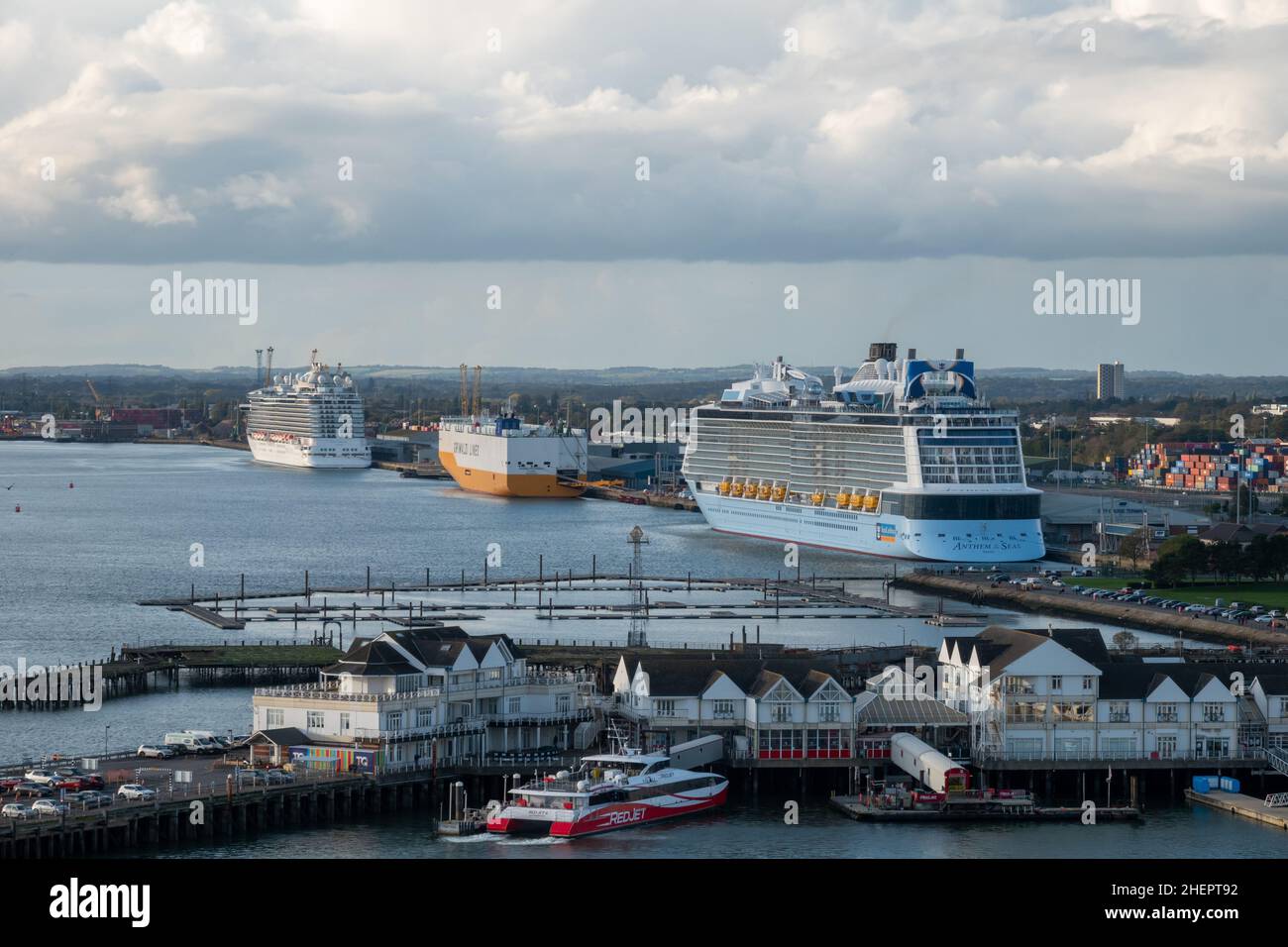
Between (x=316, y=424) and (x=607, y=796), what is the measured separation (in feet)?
408

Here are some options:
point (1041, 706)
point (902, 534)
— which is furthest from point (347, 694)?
point (902, 534)

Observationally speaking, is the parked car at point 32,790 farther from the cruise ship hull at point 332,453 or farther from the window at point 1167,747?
the cruise ship hull at point 332,453

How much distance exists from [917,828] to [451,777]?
285 inches

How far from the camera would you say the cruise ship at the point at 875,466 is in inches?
2781

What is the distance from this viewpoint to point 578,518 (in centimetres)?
9931

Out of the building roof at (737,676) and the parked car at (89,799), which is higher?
the building roof at (737,676)

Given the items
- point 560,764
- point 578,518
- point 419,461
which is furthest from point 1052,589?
point 419,461

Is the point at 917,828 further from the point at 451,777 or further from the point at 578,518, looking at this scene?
the point at 578,518

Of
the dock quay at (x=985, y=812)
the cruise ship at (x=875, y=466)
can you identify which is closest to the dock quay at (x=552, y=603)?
the cruise ship at (x=875, y=466)

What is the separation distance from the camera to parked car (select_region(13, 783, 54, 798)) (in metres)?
29.1

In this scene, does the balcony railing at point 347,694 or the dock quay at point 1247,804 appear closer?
the dock quay at point 1247,804

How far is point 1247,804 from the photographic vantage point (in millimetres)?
31219

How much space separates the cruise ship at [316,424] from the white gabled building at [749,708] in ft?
389

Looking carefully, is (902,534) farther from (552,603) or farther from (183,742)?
(183,742)
